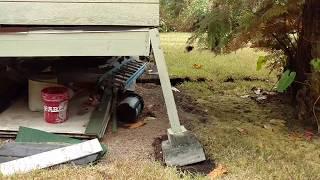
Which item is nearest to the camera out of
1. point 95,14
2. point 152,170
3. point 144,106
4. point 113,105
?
point 152,170

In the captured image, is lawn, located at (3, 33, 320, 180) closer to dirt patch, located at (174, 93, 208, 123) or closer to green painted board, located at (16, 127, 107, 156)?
dirt patch, located at (174, 93, 208, 123)

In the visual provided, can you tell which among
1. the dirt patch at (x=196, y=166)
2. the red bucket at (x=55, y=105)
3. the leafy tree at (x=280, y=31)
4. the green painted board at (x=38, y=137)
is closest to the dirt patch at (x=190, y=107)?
the leafy tree at (x=280, y=31)

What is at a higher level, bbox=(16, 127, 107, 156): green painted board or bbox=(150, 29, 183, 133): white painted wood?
bbox=(150, 29, 183, 133): white painted wood

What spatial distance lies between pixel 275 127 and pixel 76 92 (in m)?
2.09

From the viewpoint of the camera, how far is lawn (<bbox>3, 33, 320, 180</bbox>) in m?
3.01

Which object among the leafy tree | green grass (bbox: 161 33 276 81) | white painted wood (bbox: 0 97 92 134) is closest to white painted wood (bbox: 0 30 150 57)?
white painted wood (bbox: 0 97 92 134)

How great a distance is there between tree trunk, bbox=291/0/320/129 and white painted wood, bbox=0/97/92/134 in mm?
1948

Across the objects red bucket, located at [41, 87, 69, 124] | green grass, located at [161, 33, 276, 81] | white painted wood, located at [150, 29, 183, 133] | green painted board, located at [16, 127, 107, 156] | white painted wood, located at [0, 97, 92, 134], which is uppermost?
white painted wood, located at [150, 29, 183, 133]

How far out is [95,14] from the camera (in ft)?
11.1

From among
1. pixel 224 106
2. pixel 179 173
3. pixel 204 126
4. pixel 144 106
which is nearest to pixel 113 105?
pixel 144 106

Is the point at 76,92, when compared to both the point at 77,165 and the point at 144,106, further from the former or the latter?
the point at 77,165

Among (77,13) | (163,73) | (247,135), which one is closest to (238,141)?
(247,135)

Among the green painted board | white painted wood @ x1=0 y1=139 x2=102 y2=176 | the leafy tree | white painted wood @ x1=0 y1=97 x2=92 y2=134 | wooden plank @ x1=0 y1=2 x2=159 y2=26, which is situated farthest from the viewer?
the leafy tree

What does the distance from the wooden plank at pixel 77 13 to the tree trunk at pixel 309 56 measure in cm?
150
